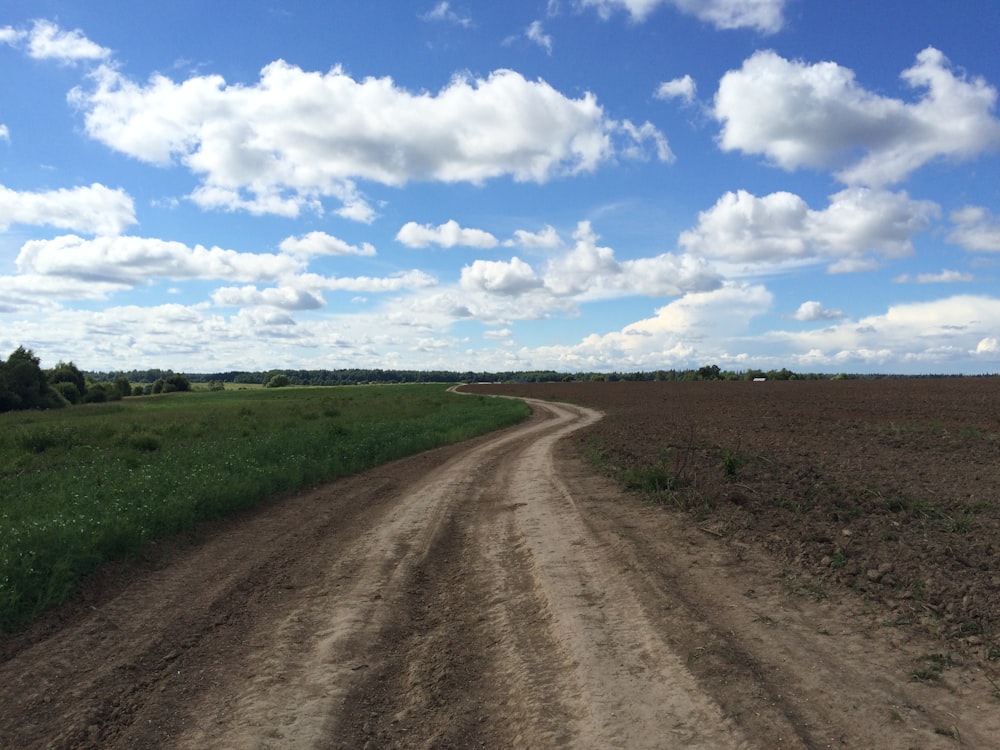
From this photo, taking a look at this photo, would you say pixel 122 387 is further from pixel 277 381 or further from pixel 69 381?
pixel 277 381

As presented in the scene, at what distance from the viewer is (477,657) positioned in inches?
224

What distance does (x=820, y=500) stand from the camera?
1058cm

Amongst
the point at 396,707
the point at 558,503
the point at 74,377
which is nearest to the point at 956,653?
the point at 396,707

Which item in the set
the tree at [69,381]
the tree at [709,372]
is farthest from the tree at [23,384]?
the tree at [709,372]

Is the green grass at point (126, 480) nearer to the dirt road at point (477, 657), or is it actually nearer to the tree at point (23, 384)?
the dirt road at point (477, 657)

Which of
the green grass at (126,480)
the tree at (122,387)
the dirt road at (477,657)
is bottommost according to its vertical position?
the dirt road at (477,657)

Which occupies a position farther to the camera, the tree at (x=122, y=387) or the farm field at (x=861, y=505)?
the tree at (x=122, y=387)

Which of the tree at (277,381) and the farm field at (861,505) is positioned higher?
the tree at (277,381)

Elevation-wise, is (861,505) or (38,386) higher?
(38,386)

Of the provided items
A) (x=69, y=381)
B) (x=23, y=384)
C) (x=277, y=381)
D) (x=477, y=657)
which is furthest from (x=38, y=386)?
(x=277, y=381)

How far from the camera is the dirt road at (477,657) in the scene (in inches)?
175

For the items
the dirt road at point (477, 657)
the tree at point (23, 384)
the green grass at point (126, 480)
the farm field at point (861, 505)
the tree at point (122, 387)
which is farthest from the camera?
the tree at point (122, 387)

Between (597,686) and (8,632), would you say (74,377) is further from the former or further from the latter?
(597,686)

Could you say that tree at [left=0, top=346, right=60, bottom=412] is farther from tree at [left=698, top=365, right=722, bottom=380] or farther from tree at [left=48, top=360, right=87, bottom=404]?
tree at [left=698, top=365, right=722, bottom=380]
